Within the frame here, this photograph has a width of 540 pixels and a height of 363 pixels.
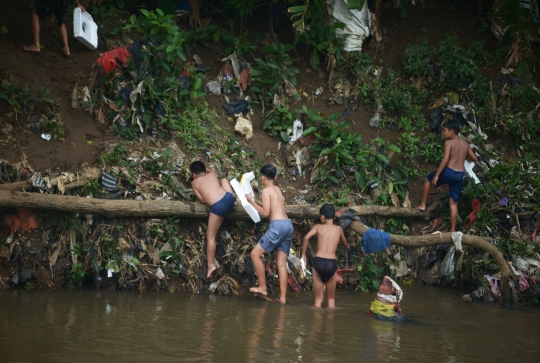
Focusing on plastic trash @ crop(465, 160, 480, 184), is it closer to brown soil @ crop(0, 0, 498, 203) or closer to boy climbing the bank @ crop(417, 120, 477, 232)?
boy climbing the bank @ crop(417, 120, 477, 232)

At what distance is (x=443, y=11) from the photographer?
48.5 ft

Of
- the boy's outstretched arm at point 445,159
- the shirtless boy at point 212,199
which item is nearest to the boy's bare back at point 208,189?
the shirtless boy at point 212,199

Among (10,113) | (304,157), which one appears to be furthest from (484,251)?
(10,113)

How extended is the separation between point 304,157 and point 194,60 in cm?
287

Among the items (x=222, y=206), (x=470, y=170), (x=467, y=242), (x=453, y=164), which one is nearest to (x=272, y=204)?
(x=222, y=206)

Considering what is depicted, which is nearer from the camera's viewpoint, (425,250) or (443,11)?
(425,250)

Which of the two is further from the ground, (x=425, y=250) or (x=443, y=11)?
(x=443, y=11)

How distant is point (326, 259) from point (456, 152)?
120 inches

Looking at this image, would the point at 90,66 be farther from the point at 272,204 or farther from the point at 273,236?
the point at 273,236

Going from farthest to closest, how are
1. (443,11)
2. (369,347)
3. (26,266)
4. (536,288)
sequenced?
(443,11), (536,288), (26,266), (369,347)

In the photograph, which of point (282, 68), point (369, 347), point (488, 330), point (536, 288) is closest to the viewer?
point (369, 347)

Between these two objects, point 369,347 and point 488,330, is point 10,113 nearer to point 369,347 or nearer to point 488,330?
point 369,347

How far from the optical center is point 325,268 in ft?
28.4

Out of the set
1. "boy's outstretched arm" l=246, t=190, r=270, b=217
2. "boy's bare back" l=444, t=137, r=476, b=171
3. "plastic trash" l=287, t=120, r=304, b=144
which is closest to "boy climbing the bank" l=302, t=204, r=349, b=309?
"boy's outstretched arm" l=246, t=190, r=270, b=217
